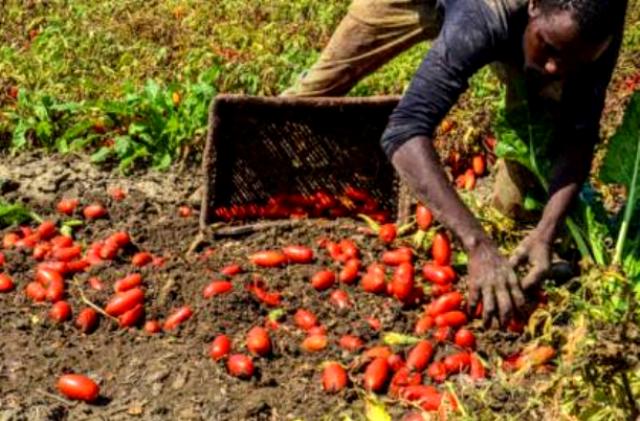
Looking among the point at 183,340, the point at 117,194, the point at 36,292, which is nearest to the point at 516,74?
the point at 183,340

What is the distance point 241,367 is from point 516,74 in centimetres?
162

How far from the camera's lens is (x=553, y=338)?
403cm

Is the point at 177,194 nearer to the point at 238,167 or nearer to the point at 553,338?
the point at 238,167

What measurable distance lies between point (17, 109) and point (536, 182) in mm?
2869

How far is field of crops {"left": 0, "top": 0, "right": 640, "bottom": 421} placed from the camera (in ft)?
→ 12.9

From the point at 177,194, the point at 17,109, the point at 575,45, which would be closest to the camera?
the point at 575,45

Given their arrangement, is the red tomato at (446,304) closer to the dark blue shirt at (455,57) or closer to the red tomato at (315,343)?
the red tomato at (315,343)

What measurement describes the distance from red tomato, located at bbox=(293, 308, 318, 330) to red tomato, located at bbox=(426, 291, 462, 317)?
1.54 ft

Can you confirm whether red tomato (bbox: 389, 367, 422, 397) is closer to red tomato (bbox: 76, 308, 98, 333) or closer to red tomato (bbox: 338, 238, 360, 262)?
red tomato (bbox: 338, 238, 360, 262)

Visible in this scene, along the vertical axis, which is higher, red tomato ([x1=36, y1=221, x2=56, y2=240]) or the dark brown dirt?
red tomato ([x1=36, y1=221, x2=56, y2=240])

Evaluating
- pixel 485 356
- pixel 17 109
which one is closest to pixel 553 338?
pixel 485 356

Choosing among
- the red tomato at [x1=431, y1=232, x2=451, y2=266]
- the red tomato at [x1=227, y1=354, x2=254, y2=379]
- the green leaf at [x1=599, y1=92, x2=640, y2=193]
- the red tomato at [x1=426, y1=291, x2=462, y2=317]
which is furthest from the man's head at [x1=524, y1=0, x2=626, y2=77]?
the red tomato at [x1=227, y1=354, x2=254, y2=379]

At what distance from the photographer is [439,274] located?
4.60 metres

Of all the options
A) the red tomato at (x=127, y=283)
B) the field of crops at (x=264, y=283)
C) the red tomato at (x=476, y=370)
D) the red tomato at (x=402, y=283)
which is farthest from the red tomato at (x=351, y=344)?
the red tomato at (x=127, y=283)
